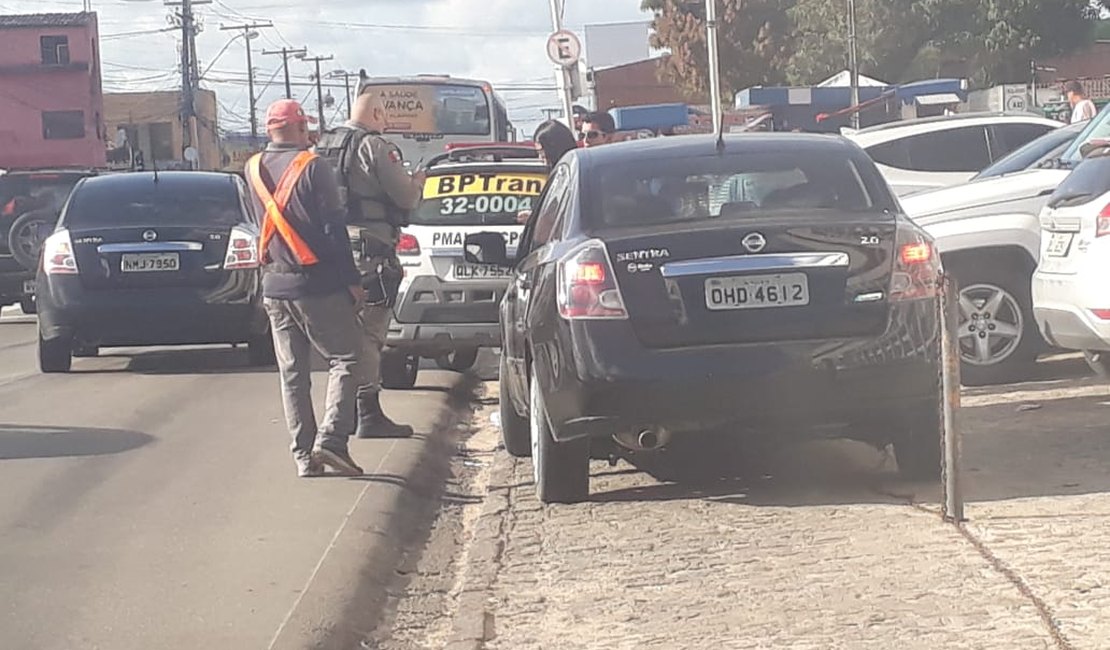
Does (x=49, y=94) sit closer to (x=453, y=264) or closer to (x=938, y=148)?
(x=938, y=148)

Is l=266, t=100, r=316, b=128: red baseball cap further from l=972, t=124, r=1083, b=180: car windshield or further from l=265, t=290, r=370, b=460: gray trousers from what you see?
l=972, t=124, r=1083, b=180: car windshield

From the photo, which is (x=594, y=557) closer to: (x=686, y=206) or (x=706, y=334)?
(x=706, y=334)

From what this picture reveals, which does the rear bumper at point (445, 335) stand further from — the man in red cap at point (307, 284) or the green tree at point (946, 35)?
the green tree at point (946, 35)

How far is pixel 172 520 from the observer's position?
7.65m

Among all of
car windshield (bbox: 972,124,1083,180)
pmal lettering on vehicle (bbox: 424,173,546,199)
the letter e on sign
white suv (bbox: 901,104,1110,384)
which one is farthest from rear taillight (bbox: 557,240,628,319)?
the letter e on sign

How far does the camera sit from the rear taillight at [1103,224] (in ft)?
27.1

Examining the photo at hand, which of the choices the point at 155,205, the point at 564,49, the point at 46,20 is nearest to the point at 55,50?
the point at 46,20

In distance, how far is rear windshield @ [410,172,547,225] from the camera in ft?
38.9

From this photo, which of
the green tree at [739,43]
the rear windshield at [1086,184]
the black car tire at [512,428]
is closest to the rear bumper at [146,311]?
the black car tire at [512,428]

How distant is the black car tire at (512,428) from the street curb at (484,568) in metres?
0.29

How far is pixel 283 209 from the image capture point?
A: 825 centimetres

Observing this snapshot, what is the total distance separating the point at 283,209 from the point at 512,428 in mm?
1839

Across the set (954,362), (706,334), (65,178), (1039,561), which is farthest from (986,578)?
(65,178)

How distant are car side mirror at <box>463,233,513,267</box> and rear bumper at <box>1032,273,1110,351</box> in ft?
9.10
